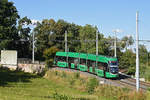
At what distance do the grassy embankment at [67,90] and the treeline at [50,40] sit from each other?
43.2 feet

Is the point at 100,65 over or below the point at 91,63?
below

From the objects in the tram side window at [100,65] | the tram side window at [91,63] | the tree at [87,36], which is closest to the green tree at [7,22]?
the tree at [87,36]

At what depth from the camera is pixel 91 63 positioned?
44000 millimetres

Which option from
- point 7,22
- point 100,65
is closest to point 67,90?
point 100,65

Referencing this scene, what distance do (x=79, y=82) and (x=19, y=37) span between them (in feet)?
123

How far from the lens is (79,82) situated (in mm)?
39938

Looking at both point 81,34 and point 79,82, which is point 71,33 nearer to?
point 81,34

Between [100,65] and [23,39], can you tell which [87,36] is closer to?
[23,39]

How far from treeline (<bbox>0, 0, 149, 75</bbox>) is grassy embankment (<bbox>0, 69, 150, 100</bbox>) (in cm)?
1317

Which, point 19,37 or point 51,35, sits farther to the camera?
point 51,35

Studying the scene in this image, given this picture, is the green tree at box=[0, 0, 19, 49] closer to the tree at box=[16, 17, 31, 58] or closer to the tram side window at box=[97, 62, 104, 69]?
the tree at box=[16, 17, 31, 58]

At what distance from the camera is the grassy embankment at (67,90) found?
21.9 metres

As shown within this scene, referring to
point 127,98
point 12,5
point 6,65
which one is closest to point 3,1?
point 12,5

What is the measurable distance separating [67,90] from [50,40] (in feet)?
163
